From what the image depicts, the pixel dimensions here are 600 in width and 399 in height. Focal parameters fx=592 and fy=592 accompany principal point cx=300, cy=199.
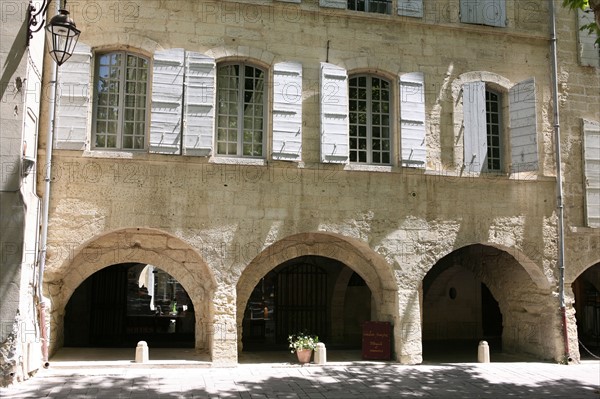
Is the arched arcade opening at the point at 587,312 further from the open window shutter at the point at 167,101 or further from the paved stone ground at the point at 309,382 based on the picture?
the open window shutter at the point at 167,101

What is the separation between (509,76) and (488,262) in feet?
12.9

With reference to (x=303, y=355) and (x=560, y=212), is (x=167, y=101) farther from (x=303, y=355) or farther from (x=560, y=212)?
(x=560, y=212)

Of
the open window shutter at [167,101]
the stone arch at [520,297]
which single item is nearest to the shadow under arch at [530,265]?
the stone arch at [520,297]

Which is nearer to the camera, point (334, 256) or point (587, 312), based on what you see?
point (334, 256)

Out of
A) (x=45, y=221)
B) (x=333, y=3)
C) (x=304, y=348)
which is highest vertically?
(x=333, y=3)

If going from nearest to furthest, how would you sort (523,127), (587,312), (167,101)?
(167,101) → (523,127) → (587,312)

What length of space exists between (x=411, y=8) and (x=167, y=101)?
4871 mm

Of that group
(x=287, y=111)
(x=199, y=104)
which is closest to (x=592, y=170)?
(x=287, y=111)

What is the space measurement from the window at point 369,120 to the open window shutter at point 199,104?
2.58 metres

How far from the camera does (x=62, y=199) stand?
9.41 m

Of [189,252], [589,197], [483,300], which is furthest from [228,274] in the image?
[483,300]

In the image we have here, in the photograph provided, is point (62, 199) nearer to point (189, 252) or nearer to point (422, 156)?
point (189, 252)

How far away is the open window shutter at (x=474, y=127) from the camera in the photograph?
Result: 11031 millimetres

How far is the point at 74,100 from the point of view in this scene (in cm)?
952
